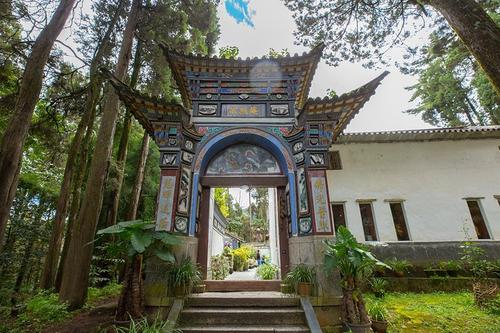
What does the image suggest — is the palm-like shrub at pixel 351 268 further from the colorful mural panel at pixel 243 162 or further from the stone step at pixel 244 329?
the colorful mural panel at pixel 243 162

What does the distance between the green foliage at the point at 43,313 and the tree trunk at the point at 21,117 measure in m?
2.69

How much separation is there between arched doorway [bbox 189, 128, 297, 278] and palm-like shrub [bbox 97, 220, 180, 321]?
1.38 m

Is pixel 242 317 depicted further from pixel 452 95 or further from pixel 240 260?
pixel 452 95

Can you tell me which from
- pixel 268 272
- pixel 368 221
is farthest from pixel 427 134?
pixel 268 272

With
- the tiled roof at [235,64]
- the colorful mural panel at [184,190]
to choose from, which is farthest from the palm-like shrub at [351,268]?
the tiled roof at [235,64]

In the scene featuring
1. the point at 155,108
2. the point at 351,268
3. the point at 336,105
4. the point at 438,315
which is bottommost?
the point at 438,315

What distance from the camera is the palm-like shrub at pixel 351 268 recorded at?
4637 mm

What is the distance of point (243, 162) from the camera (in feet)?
23.7

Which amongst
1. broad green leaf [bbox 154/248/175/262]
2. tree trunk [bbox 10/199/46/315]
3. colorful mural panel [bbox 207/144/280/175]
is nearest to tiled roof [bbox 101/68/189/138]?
colorful mural panel [bbox 207/144/280/175]

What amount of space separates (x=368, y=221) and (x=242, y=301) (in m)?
7.97

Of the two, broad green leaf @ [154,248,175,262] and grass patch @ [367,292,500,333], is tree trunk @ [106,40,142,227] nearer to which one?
broad green leaf @ [154,248,175,262]

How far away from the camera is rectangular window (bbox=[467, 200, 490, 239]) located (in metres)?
10.4

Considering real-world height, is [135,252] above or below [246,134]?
below

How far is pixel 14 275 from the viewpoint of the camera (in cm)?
1362
